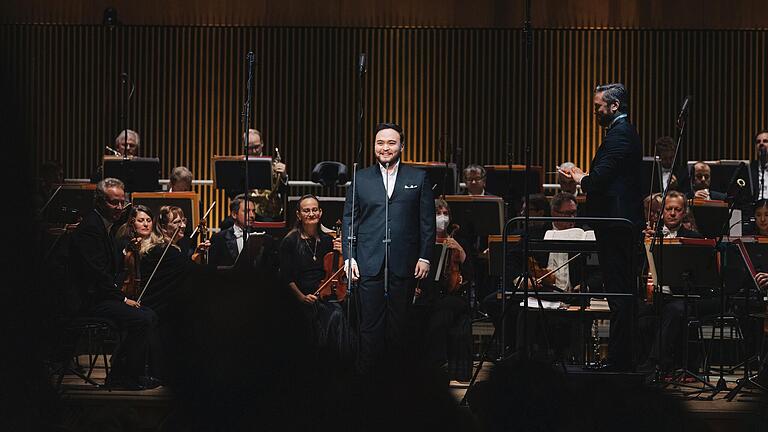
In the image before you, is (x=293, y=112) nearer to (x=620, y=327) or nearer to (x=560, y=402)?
(x=620, y=327)

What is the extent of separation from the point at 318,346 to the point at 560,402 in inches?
12.7

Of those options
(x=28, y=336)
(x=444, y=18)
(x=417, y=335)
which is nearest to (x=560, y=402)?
(x=417, y=335)

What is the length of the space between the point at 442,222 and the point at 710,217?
1.79 metres

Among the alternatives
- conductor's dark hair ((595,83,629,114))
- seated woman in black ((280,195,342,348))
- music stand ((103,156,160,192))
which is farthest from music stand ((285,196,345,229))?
conductor's dark hair ((595,83,629,114))

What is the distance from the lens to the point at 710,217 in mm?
6902

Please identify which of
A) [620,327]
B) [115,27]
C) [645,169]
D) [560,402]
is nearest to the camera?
[560,402]

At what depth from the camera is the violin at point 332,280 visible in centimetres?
671

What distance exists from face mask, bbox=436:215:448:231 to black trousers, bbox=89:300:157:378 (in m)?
2.06

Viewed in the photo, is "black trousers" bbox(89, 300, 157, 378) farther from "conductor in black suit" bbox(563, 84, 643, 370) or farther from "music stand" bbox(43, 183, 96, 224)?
"conductor in black suit" bbox(563, 84, 643, 370)

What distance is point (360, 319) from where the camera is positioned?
5.73 meters

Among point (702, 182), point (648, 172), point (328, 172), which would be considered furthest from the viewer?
point (328, 172)

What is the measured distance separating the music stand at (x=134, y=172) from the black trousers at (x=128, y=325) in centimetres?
192

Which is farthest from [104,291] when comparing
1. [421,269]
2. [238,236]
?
[421,269]

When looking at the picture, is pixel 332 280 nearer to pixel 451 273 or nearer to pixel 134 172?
pixel 451 273
